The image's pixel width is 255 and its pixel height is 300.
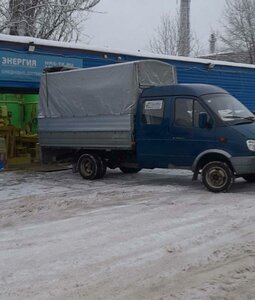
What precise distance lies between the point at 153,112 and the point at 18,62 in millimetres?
5608

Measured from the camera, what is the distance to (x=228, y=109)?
1134 cm

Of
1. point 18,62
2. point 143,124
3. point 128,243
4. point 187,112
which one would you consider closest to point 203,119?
point 187,112

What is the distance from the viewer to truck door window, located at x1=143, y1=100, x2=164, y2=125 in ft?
38.7

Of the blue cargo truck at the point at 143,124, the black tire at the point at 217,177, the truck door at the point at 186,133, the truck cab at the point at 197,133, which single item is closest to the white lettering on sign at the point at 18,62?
the blue cargo truck at the point at 143,124

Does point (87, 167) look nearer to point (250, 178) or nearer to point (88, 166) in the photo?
A: point (88, 166)

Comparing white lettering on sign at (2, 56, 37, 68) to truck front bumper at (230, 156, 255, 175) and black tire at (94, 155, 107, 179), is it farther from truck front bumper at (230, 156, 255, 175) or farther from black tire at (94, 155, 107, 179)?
truck front bumper at (230, 156, 255, 175)

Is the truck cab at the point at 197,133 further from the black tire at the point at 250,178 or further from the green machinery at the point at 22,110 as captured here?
the green machinery at the point at 22,110

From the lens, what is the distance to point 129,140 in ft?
40.0

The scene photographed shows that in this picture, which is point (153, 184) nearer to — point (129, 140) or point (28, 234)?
point (129, 140)

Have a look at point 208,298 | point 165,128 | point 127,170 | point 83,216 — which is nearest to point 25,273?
point 208,298

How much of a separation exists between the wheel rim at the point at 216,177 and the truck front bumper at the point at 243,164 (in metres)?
0.28

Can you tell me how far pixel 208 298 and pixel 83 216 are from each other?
4.05 metres

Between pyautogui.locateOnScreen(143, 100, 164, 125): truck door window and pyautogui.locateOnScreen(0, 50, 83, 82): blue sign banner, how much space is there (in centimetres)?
523

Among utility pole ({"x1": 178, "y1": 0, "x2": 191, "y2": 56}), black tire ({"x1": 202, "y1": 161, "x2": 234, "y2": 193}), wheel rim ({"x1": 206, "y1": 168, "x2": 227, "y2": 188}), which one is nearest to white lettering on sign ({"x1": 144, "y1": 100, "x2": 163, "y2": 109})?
black tire ({"x1": 202, "y1": 161, "x2": 234, "y2": 193})
